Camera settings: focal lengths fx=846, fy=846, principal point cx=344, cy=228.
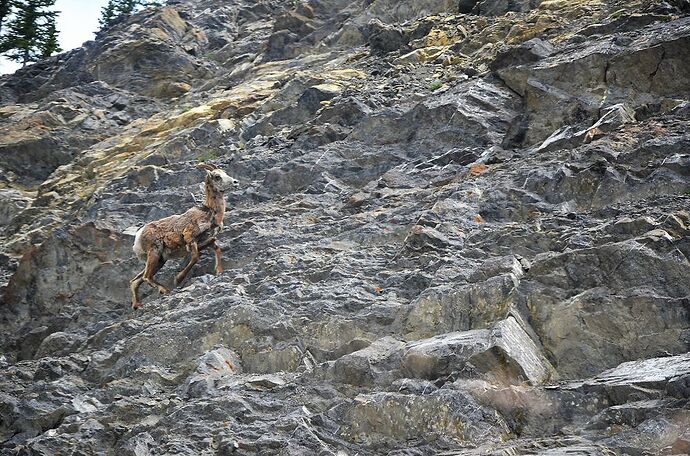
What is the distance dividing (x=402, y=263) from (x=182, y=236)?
4836 millimetres

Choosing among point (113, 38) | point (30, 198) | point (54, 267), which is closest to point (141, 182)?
point (54, 267)

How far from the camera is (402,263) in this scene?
12273mm

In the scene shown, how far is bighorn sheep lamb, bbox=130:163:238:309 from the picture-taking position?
49.8 ft

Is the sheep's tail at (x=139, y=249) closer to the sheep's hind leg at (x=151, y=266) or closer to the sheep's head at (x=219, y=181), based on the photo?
the sheep's hind leg at (x=151, y=266)

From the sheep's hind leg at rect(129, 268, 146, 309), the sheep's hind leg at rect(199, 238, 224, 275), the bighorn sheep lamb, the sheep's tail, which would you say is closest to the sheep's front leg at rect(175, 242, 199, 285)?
the bighorn sheep lamb

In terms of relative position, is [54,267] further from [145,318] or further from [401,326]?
[401,326]

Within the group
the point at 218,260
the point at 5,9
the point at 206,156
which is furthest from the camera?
the point at 5,9

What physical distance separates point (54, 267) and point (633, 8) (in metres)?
13.5

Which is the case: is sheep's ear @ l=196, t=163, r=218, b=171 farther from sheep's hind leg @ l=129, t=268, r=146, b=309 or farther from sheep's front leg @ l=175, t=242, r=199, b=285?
sheep's front leg @ l=175, t=242, r=199, b=285

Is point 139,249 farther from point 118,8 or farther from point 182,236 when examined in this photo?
point 118,8

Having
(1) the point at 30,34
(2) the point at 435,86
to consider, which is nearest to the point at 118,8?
(1) the point at 30,34

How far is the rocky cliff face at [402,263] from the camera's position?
885cm

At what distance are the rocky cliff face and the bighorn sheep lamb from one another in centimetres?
37

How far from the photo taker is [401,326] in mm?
10789
